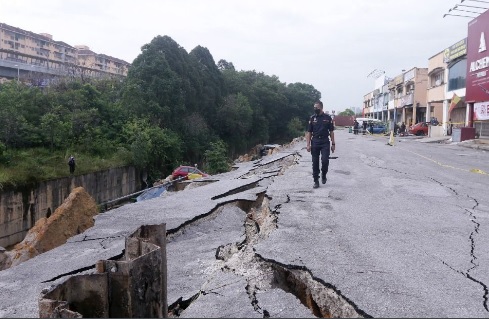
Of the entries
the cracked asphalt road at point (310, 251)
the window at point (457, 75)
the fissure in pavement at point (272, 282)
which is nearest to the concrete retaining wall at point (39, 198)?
the cracked asphalt road at point (310, 251)

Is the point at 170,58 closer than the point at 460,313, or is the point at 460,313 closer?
the point at 460,313

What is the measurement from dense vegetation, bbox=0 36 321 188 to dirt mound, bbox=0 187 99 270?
12.0 meters

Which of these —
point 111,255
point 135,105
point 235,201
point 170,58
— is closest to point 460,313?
point 111,255

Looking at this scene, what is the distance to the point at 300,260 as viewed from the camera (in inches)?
161

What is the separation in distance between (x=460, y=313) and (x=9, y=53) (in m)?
68.8

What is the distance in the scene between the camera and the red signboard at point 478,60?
28828mm

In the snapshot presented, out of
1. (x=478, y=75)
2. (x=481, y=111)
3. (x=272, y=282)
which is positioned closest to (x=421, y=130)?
(x=481, y=111)

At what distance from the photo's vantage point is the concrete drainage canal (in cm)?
317

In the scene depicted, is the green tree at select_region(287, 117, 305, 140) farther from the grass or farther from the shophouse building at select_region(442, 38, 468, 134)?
the grass

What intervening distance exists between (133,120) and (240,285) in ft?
88.1

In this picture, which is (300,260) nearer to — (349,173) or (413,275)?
(413,275)

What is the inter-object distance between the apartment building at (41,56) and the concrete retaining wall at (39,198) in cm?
3325

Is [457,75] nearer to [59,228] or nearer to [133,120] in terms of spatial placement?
[133,120]

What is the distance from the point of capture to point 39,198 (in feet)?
62.7
